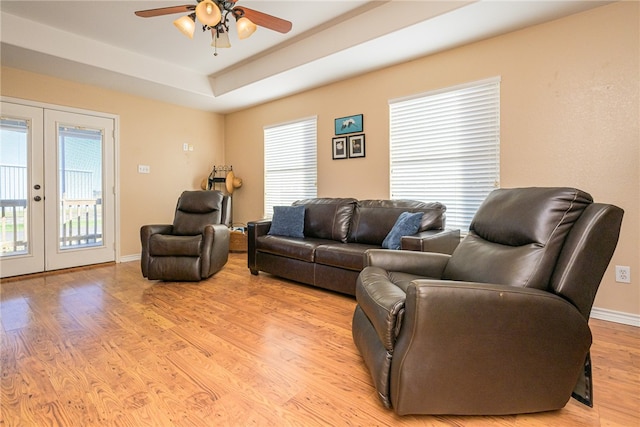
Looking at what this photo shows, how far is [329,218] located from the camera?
366cm

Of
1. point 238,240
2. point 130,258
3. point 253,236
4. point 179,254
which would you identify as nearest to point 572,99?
point 253,236

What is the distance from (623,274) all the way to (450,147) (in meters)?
1.73

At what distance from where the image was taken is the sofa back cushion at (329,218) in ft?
11.7

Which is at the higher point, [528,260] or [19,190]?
[19,190]

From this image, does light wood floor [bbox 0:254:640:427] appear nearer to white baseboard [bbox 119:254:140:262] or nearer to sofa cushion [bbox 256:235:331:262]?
sofa cushion [bbox 256:235:331:262]

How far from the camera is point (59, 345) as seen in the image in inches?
80.4

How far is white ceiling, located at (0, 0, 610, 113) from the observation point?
8.85ft

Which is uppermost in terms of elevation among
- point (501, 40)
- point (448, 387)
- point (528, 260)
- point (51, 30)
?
point (51, 30)

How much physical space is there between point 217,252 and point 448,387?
9.75 feet

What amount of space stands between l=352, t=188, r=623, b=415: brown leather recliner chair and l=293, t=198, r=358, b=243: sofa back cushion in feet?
6.89

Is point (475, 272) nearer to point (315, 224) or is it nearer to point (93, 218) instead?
point (315, 224)

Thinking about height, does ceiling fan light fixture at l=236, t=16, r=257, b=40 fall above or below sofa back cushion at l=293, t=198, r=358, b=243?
above

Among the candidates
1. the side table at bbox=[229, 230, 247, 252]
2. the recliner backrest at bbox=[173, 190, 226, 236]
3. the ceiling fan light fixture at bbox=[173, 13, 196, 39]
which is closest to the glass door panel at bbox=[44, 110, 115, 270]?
the recliner backrest at bbox=[173, 190, 226, 236]

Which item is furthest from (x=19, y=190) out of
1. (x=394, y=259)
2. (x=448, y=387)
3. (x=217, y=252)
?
(x=448, y=387)
